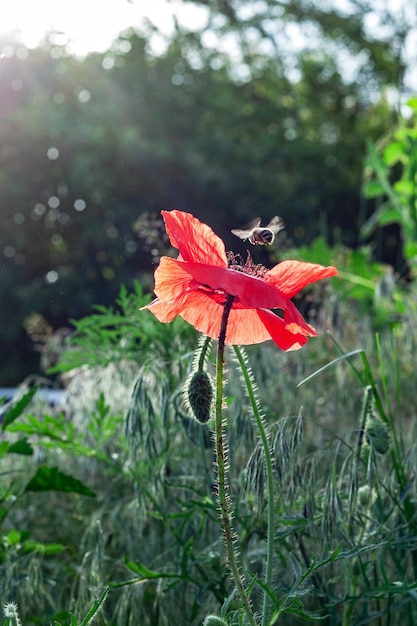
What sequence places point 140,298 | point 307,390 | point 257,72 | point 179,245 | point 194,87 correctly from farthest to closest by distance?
point 257,72 → point 194,87 → point 307,390 → point 140,298 → point 179,245

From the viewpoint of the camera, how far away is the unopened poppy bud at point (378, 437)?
1509mm

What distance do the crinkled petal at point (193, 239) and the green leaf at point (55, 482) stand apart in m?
0.82

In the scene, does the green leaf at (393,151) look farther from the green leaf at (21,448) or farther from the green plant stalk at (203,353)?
the green plant stalk at (203,353)

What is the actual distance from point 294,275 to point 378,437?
426 millimetres


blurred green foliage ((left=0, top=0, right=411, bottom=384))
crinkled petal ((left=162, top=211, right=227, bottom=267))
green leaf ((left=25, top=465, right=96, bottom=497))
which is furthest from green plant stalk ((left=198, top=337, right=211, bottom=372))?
blurred green foliage ((left=0, top=0, right=411, bottom=384))

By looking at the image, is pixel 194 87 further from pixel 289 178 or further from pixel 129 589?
pixel 129 589

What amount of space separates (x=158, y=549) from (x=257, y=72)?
499 inches

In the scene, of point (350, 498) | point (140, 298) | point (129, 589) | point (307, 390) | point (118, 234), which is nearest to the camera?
point (350, 498)

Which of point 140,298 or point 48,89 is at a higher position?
point 48,89

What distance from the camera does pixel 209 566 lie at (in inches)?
74.1

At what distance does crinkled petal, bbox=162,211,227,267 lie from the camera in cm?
115

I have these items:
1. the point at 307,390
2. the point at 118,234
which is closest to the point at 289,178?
the point at 118,234


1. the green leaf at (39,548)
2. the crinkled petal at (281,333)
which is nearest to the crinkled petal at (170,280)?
the crinkled petal at (281,333)

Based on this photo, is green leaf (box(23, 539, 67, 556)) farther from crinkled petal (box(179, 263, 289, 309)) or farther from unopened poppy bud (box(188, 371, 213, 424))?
crinkled petal (box(179, 263, 289, 309))
